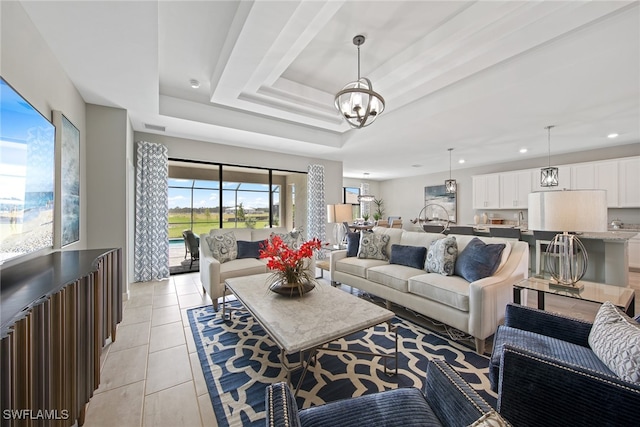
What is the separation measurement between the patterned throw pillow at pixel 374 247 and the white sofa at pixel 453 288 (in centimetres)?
17

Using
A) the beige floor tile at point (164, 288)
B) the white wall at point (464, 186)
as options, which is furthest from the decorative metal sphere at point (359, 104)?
the white wall at point (464, 186)

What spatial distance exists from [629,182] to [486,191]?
106 inches

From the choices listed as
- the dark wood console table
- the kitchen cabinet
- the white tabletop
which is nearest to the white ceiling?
the kitchen cabinet

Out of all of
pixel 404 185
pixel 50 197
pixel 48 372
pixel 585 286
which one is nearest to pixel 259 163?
pixel 50 197

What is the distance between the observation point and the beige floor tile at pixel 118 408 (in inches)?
59.2

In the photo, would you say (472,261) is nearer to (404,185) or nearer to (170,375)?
(170,375)

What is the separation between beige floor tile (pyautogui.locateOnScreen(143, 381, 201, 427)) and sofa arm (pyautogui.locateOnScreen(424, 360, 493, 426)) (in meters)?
1.35

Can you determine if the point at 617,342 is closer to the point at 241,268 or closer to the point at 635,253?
the point at 241,268

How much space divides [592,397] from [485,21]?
106 inches

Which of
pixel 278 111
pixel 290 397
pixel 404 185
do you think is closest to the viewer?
pixel 290 397

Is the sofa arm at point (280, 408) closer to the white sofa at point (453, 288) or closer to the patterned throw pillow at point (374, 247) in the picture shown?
the white sofa at point (453, 288)

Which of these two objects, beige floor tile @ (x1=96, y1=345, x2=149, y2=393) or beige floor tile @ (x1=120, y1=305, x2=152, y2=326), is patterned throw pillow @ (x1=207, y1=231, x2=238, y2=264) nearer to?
beige floor tile @ (x1=120, y1=305, x2=152, y2=326)

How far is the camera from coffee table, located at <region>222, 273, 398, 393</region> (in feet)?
5.20

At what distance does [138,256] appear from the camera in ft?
14.3
